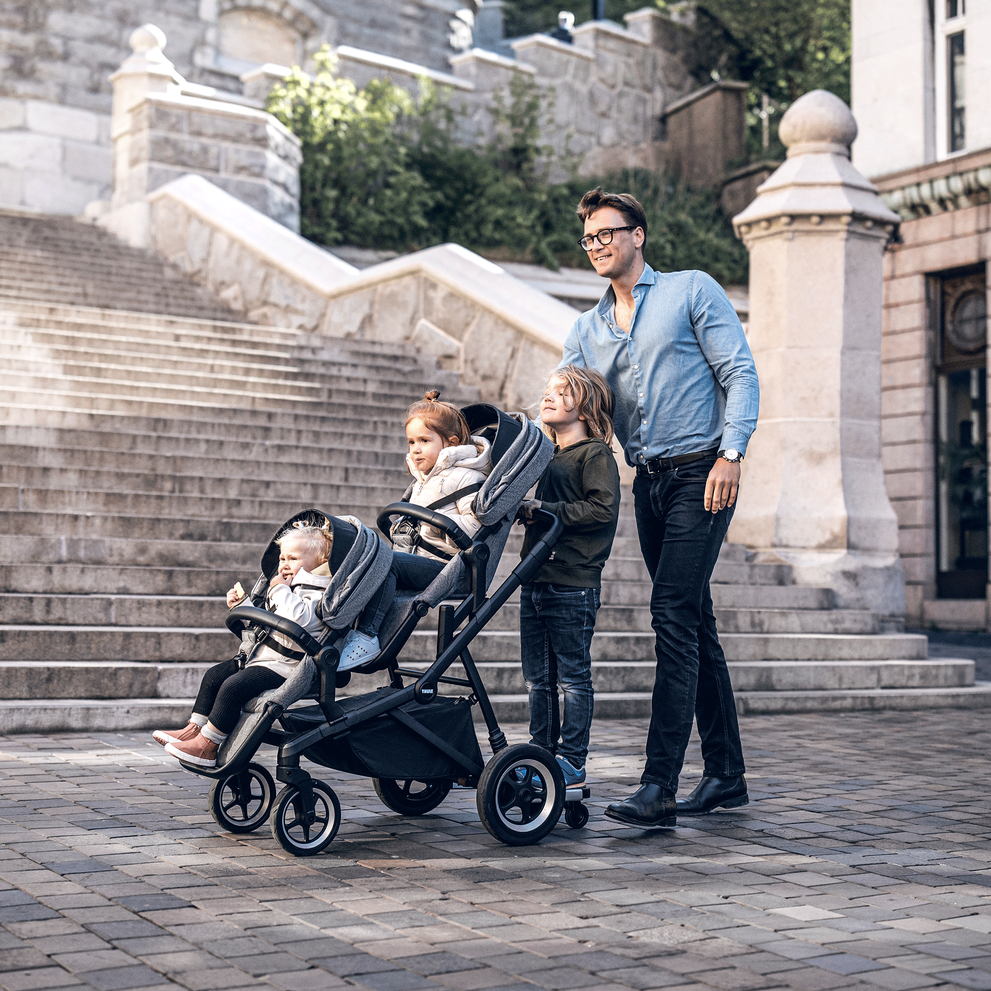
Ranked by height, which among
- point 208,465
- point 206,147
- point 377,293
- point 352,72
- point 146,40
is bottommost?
point 208,465

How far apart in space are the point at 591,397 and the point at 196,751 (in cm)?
172

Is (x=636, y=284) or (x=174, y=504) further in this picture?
(x=174, y=504)

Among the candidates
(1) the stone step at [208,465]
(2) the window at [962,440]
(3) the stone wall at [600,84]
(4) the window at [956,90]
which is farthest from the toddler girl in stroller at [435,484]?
(3) the stone wall at [600,84]

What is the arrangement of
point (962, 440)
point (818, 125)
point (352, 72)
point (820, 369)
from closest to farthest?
point (820, 369) < point (818, 125) < point (962, 440) < point (352, 72)

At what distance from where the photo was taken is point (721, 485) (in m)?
4.31

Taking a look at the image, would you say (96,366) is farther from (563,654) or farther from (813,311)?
(563,654)

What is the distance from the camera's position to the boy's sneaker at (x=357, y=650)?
13.4 feet

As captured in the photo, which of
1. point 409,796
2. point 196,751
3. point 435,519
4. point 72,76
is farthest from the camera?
point 72,76

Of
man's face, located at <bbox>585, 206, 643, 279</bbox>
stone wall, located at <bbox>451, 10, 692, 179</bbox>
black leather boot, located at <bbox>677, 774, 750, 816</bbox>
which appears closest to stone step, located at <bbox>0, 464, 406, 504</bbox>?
man's face, located at <bbox>585, 206, 643, 279</bbox>

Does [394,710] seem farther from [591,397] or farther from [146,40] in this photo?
[146,40]

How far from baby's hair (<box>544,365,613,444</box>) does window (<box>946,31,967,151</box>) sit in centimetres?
1308

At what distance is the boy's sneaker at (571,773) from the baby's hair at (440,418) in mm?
1103

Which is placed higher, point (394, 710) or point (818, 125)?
point (818, 125)

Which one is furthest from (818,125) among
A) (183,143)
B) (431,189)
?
(431,189)
